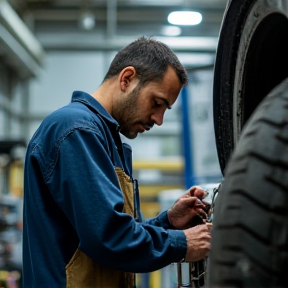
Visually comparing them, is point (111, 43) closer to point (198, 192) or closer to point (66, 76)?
point (66, 76)

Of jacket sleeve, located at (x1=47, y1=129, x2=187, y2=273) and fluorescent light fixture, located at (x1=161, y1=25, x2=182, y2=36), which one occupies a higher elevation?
fluorescent light fixture, located at (x1=161, y1=25, x2=182, y2=36)

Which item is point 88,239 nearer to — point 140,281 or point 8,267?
point 8,267

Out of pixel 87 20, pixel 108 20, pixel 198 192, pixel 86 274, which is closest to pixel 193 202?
pixel 198 192

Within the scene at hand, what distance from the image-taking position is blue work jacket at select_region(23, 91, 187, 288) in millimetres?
1456

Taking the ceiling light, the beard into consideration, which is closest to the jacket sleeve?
the beard

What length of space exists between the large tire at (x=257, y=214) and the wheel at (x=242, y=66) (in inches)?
22.3

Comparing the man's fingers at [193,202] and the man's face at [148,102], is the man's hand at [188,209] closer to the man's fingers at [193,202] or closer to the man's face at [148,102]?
the man's fingers at [193,202]

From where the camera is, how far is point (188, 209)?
1.78 m

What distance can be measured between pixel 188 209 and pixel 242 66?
0.45 meters

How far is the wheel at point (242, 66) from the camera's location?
147 cm

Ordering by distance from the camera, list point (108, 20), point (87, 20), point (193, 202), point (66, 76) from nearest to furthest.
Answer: point (193, 202), point (87, 20), point (108, 20), point (66, 76)

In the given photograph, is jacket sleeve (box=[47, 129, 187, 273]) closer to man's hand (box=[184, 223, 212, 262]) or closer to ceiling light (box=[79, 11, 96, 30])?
man's hand (box=[184, 223, 212, 262])

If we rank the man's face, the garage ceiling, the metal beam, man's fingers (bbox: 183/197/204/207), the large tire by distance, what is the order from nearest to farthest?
the large tire → man's fingers (bbox: 183/197/204/207) → the man's face → the metal beam → the garage ceiling

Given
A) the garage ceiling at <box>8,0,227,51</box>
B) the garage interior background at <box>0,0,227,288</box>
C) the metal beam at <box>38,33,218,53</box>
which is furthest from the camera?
the garage ceiling at <box>8,0,227,51</box>
